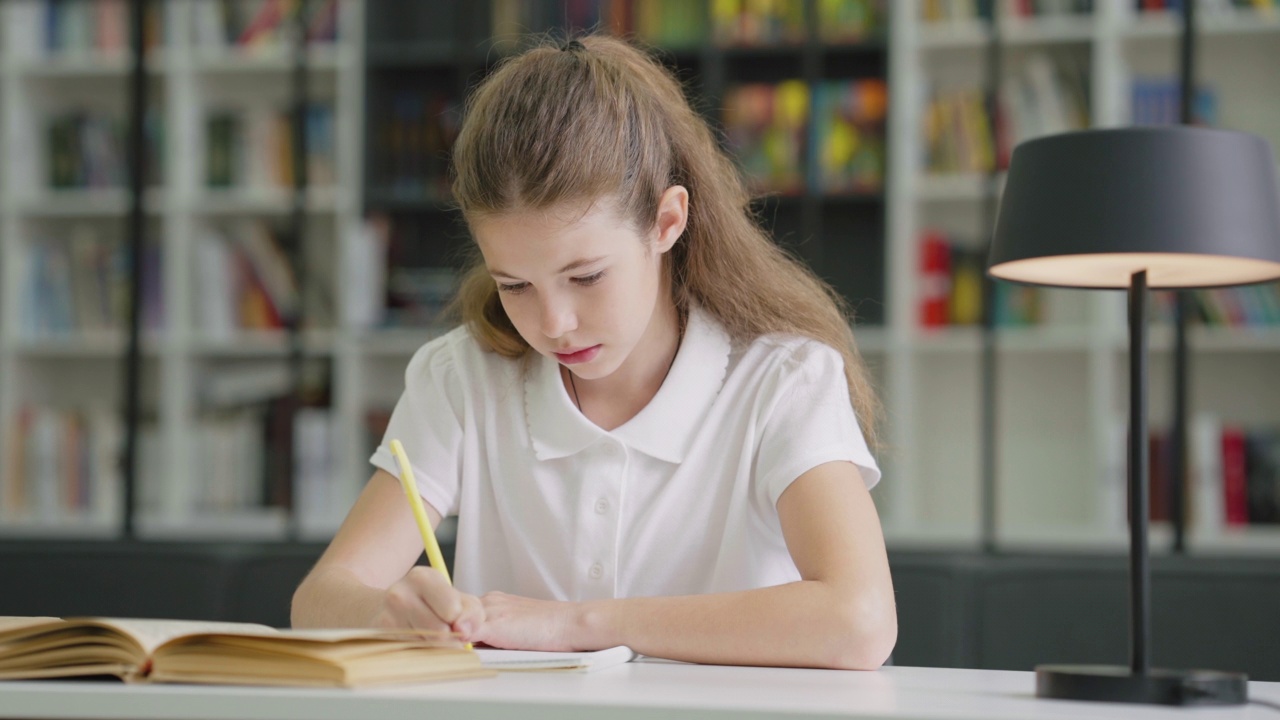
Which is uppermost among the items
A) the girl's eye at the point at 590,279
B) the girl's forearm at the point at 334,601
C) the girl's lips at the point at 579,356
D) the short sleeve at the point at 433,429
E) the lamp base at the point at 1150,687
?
the girl's eye at the point at 590,279

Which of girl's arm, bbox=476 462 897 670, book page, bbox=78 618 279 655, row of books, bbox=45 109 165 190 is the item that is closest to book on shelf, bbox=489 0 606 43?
row of books, bbox=45 109 165 190

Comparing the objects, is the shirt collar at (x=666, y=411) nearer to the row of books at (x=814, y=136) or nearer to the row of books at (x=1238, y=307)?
the row of books at (x=814, y=136)

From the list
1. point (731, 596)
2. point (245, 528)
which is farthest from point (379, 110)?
point (731, 596)

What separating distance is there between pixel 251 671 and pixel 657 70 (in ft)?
2.85

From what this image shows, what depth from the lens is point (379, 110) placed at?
403 centimetres

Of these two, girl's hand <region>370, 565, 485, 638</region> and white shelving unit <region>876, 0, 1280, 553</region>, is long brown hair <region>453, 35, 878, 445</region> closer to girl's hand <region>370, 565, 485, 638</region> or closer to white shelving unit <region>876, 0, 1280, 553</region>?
girl's hand <region>370, 565, 485, 638</region>

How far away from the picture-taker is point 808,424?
1386 millimetres

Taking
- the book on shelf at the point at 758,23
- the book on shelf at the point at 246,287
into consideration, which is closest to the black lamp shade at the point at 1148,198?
the book on shelf at the point at 758,23

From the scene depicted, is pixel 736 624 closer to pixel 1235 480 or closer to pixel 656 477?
pixel 656 477

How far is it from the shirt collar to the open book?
556mm

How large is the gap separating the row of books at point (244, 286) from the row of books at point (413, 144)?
396mm

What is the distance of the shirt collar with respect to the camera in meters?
1.45

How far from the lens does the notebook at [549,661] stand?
0.98 meters

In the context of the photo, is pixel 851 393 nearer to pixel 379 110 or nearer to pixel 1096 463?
pixel 1096 463
